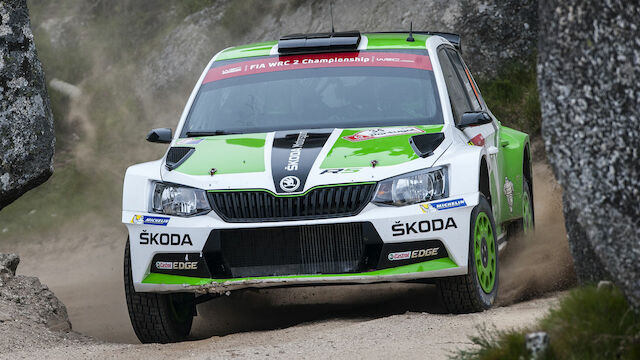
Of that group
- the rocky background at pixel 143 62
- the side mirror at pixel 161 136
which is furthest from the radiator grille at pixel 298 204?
the rocky background at pixel 143 62

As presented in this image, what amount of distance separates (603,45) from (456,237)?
7.38 ft

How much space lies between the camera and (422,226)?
630 centimetres

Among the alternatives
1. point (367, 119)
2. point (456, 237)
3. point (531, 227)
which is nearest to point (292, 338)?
point (456, 237)

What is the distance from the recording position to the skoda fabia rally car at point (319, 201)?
6.33m

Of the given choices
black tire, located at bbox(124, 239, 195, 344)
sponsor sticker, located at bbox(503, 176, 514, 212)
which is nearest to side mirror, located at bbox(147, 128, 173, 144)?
black tire, located at bbox(124, 239, 195, 344)

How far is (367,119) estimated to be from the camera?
7355 mm

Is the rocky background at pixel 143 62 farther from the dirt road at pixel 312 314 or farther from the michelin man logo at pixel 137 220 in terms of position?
the michelin man logo at pixel 137 220

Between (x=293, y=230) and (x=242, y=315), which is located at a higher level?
(x=293, y=230)

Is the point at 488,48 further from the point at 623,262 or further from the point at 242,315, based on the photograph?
the point at 623,262

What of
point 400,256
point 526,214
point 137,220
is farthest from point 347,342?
point 526,214

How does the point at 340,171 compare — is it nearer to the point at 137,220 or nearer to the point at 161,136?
the point at 137,220

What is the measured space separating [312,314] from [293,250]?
→ 1.84 meters

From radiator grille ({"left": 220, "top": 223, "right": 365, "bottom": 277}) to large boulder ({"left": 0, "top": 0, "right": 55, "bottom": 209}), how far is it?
113 inches

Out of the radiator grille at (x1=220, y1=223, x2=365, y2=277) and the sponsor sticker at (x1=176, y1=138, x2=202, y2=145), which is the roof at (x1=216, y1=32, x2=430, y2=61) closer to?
the sponsor sticker at (x1=176, y1=138, x2=202, y2=145)
